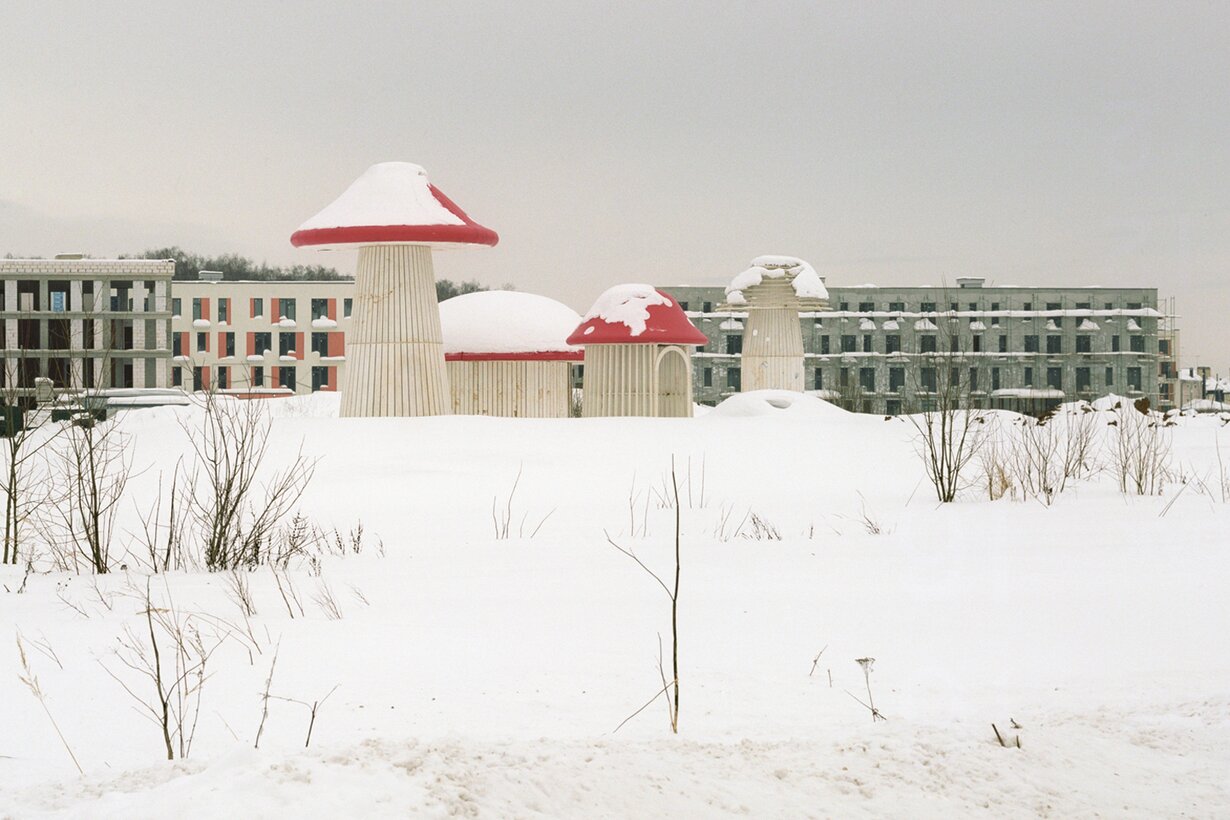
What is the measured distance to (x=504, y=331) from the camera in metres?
23.0

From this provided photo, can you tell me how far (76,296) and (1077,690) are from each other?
2758 inches

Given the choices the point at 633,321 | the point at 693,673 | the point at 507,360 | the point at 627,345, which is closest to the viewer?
the point at 693,673

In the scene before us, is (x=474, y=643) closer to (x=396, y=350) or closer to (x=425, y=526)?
(x=425, y=526)

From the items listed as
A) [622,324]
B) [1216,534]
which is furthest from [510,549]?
[622,324]

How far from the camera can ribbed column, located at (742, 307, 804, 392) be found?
29906mm

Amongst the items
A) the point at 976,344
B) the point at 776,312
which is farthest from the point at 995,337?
the point at 776,312

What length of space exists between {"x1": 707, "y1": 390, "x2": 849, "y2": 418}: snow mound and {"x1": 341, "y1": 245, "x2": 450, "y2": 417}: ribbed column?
5660 mm

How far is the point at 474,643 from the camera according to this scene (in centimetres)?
557

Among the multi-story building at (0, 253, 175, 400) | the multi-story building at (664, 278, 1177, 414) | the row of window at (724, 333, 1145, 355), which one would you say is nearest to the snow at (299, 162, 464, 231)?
the multi-story building at (664, 278, 1177, 414)

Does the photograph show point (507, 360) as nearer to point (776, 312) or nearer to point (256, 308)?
point (776, 312)

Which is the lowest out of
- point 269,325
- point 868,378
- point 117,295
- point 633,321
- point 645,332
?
point 645,332

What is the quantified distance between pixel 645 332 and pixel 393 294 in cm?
461

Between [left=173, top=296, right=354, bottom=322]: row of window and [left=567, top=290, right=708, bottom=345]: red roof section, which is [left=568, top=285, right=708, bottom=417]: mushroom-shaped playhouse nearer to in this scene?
[left=567, top=290, right=708, bottom=345]: red roof section

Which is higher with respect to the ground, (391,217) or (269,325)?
(269,325)
